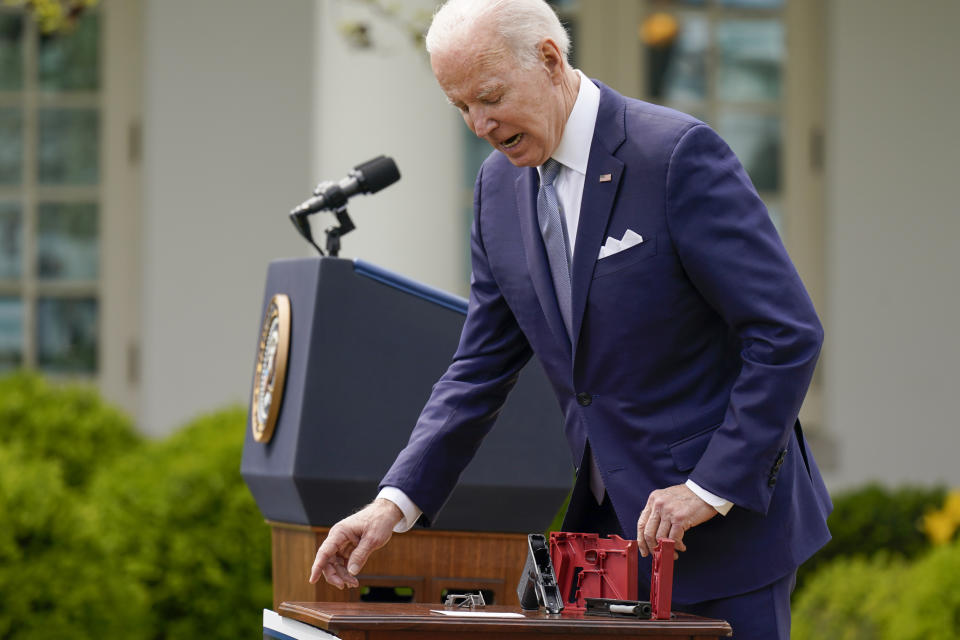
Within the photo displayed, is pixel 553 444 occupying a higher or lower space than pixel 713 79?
lower

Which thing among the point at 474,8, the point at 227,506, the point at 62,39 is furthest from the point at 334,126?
the point at 474,8

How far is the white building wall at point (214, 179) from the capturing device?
780cm

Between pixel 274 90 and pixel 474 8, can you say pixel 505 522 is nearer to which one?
pixel 474 8

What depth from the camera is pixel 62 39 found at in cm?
809

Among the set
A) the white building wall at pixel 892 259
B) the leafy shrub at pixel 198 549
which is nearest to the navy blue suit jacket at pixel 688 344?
the leafy shrub at pixel 198 549

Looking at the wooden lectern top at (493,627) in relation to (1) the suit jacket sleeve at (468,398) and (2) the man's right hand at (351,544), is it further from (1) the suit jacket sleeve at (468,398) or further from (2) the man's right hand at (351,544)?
(1) the suit jacket sleeve at (468,398)

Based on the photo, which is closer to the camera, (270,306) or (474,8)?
(474,8)

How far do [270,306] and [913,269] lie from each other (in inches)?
222

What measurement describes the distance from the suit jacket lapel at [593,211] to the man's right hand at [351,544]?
404 mm

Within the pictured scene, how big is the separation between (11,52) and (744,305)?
6.72 metres

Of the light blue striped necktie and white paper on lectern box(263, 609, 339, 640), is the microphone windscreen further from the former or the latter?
white paper on lectern box(263, 609, 339, 640)

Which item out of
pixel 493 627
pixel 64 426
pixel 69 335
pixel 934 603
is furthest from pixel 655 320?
pixel 69 335

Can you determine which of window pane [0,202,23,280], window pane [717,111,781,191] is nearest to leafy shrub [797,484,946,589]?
window pane [717,111,781,191]

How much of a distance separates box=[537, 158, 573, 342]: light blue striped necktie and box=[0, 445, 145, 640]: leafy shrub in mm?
2948
